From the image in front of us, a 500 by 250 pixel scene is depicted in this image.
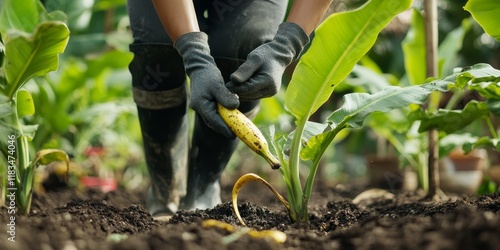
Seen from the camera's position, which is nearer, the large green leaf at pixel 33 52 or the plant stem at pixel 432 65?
the large green leaf at pixel 33 52

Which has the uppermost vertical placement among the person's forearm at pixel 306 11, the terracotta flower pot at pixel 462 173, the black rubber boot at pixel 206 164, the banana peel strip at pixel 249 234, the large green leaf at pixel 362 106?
the person's forearm at pixel 306 11

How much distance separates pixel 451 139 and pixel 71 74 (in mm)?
2272

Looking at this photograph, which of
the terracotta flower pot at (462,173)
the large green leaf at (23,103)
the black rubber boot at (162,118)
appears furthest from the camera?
the terracotta flower pot at (462,173)

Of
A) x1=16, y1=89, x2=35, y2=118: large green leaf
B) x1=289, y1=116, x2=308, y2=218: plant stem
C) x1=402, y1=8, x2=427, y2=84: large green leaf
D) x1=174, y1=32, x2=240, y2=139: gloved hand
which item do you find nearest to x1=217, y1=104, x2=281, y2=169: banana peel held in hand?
x1=174, y1=32, x2=240, y2=139: gloved hand

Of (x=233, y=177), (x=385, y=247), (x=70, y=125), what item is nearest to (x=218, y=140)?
(x=385, y=247)

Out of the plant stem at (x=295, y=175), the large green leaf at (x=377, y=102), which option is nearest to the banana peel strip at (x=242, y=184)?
the plant stem at (x=295, y=175)

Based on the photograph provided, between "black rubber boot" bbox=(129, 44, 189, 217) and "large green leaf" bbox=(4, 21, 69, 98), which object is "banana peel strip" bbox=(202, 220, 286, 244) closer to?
"large green leaf" bbox=(4, 21, 69, 98)

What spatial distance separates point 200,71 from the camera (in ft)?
5.38

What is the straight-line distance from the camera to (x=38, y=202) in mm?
2426

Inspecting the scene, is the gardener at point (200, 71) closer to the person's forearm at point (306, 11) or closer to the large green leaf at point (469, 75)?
the person's forearm at point (306, 11)

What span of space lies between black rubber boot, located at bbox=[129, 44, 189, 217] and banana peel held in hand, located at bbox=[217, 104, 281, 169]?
0.52m

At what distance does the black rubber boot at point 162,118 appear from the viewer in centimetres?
202

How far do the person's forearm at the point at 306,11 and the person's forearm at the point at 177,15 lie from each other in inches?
11.3

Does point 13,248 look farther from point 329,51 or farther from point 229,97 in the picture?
point 329,51
